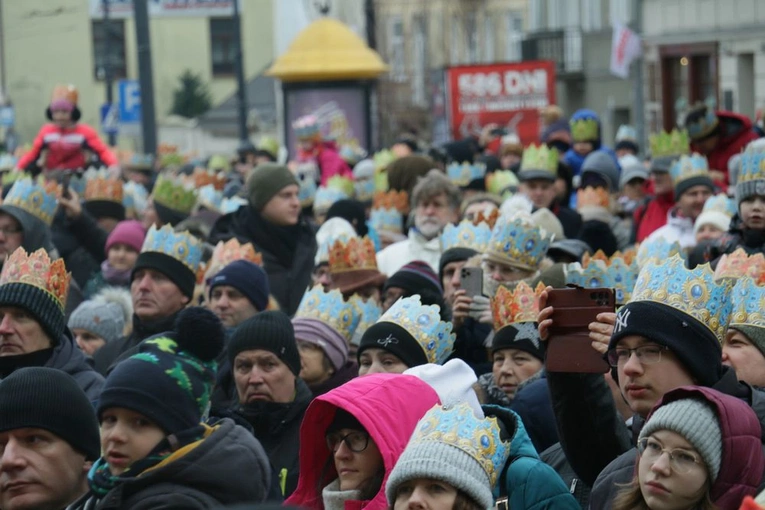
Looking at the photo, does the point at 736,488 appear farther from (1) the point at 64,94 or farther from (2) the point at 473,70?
(2) the point at 473,70

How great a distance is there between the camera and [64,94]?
17266mm

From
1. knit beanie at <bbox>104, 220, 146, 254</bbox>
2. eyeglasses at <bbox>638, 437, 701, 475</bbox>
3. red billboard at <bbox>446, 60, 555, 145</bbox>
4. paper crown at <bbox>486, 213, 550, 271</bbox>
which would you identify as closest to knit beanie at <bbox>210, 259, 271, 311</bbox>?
paper crown at <bbox>486, 213, 550, 271</bbox>

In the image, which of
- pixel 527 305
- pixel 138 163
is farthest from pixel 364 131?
pixel 527 305

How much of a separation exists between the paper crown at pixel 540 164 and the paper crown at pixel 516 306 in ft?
15.0

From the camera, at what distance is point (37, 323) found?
7.33 m

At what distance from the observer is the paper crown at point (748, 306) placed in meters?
6.22

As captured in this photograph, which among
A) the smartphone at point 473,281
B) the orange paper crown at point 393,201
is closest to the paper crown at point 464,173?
the orange paper crown at point 393,201

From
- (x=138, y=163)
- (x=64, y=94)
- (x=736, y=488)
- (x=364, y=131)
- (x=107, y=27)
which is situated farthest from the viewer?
(x=107, y=27)

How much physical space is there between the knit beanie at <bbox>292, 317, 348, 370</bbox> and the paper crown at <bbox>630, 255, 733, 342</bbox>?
2579mm

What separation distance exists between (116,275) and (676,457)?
6576 mm

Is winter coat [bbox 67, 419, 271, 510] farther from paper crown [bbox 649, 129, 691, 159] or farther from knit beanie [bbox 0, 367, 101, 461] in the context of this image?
paper crown [bbox 649, 129, 691, 159]

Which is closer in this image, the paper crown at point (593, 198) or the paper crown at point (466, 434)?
the paper crown at point (466, 434)

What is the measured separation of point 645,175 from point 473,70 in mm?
11031

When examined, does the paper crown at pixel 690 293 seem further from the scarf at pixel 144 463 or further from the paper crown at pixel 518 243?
the paper crown at pixel 518 243
